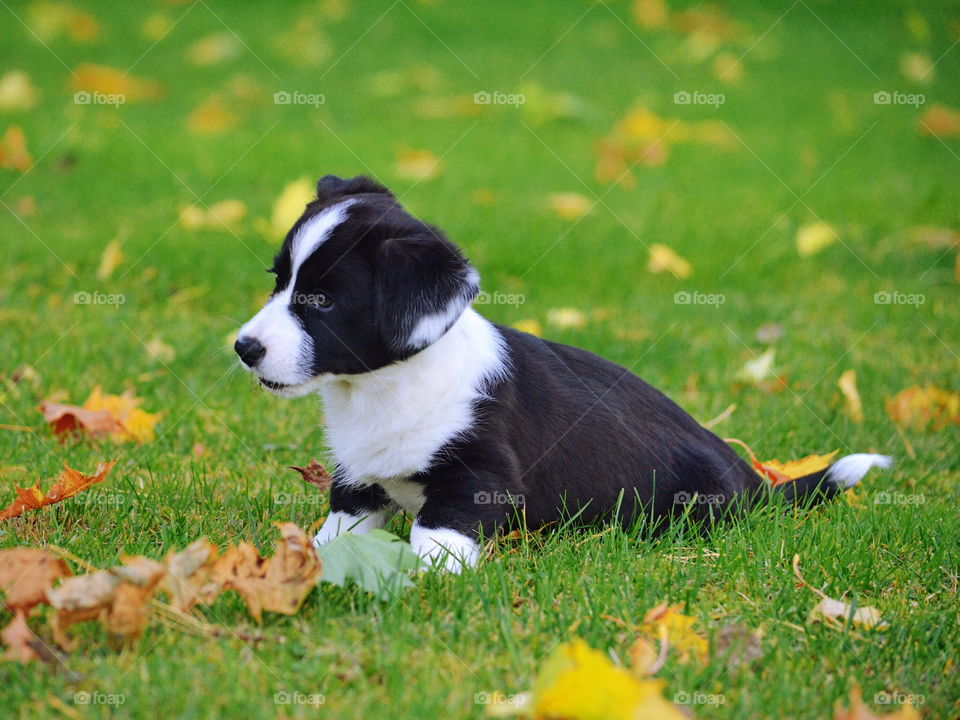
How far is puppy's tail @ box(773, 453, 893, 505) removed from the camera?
365cm

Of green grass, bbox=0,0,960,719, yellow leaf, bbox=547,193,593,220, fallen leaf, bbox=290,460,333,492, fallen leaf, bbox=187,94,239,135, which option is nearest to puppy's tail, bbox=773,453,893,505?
green grass, bbox=0,0,960,719

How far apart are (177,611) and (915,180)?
290 inches

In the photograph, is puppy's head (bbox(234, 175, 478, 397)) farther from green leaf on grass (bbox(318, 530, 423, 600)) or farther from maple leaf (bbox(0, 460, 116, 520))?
maple leaf (bbox(0, 460, 116, 520))

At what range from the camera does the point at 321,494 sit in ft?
12.0

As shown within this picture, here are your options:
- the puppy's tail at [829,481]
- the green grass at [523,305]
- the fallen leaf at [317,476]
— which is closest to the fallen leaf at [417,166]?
the green grass at [523,305]

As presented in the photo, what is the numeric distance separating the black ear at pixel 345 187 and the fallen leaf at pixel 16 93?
5.76m

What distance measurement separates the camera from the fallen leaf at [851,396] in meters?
4.67

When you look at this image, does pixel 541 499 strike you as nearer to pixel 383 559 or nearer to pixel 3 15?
pixel 383 559

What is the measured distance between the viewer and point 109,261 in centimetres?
568

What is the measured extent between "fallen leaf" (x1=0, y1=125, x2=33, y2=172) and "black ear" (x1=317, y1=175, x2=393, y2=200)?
442 cm

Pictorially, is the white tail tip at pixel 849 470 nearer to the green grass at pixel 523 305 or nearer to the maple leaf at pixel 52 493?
the green grass at pixel 523 305

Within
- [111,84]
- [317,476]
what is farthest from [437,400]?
[111,84]

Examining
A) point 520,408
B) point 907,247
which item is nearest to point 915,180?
point 907,247

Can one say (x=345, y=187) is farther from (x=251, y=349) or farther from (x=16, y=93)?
(x=16, y=93)
